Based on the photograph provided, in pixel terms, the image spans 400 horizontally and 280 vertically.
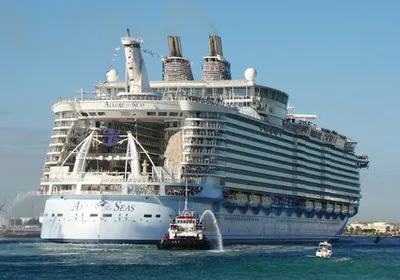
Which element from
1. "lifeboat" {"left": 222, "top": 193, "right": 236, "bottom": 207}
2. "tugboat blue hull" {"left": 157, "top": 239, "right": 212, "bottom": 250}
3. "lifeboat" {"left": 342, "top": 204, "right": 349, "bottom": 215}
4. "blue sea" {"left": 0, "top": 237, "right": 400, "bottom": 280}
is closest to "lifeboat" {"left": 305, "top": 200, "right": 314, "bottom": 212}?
"lifeboat" {"left": 342, "top": 204, "right": 349, "bottom": 215}

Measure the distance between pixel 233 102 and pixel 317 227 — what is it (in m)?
28.5

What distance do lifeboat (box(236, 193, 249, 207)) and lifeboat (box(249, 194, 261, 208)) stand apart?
1.25m

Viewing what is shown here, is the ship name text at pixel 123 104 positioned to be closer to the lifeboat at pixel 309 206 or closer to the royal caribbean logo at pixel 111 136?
the royal caribbean logo at pixel 111 136

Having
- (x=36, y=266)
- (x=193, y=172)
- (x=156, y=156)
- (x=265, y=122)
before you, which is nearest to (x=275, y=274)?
(x=36, y=266)

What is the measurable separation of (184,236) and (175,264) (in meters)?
13.6

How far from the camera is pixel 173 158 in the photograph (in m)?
109

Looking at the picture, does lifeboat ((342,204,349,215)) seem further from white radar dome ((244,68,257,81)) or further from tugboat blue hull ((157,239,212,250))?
tugboat blue hull ((157,239,212,250))

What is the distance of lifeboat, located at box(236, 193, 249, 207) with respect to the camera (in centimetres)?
11369

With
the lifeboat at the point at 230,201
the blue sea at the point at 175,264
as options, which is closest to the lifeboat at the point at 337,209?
the lifeboat at the point at 230,201

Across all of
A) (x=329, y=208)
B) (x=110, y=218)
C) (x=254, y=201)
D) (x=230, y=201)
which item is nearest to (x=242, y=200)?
(x=230, y=201)

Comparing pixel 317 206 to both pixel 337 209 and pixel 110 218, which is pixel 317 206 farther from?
pixel 110 218

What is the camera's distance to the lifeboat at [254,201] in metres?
118

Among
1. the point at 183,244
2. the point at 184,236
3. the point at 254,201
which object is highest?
the point at 254,201

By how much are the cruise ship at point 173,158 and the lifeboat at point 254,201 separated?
0.22m
